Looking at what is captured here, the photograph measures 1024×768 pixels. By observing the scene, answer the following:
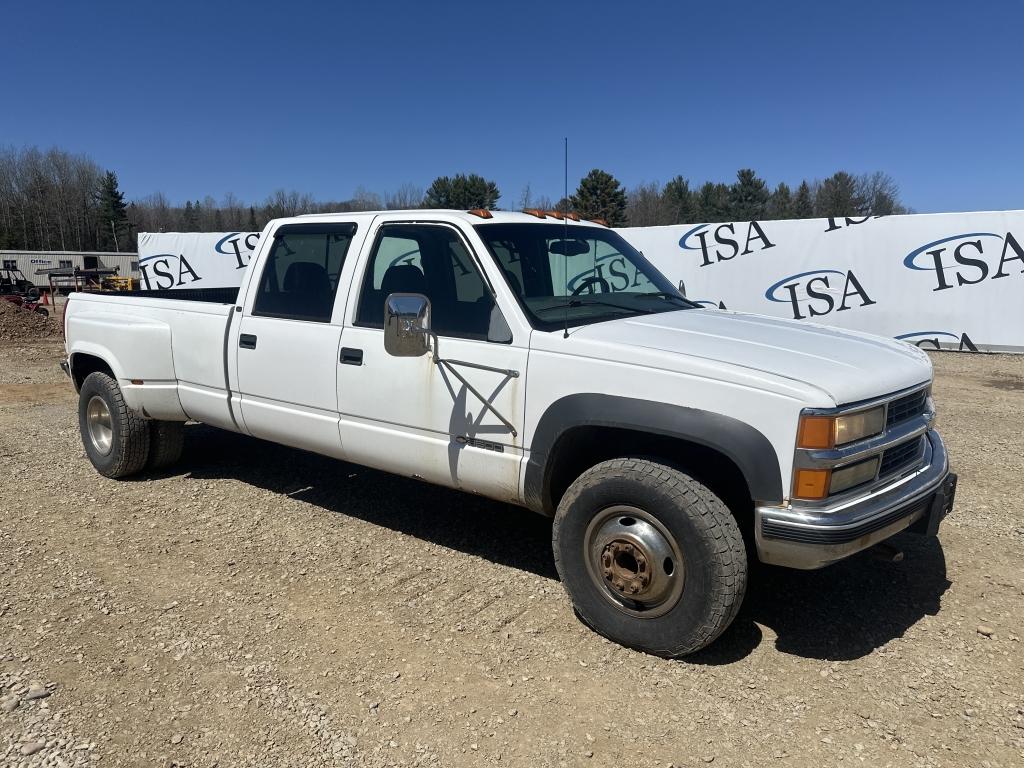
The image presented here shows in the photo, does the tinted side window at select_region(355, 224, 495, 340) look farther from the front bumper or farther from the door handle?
the front bumper

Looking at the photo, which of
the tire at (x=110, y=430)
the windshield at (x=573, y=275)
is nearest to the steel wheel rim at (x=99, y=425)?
the tire at (x=110, y=430)

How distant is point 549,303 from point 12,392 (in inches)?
361

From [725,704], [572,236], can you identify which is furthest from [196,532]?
[725,704]

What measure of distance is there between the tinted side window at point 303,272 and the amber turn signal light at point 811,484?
274 cm

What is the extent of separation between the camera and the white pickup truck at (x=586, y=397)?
2918mm

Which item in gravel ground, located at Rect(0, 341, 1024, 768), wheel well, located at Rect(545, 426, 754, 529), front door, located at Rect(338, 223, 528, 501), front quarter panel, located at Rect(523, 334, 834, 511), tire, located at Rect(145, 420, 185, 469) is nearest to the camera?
gravel ground, located at Rect(0, 341, 1024, 768)

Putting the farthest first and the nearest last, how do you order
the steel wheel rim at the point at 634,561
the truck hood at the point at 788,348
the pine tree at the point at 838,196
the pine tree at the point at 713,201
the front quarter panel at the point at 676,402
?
the pine tree at the point at 713,201, the pine tree at the point at 838,196, the steel wheel rim at the point at 634,561, the truck hood at the point at 788,348, the front quarter panel at the point at 676,402

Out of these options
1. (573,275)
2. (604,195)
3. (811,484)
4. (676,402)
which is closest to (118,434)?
(573,275)

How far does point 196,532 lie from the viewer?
473 centimetres

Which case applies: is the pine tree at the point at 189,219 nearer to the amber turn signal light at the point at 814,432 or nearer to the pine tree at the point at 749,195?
the pine tree at the point at 749,195

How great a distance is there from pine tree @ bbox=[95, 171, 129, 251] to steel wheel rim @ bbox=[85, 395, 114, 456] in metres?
84.7

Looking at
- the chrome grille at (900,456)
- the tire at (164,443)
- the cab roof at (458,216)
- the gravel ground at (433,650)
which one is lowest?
the gravel ground at (433,650)

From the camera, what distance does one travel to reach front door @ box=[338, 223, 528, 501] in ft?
11.8

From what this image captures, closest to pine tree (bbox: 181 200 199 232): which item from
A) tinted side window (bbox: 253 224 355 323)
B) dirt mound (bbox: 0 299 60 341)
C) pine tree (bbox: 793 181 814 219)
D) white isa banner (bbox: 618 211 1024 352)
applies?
pine tree (bbox: 793 181 814 219)
